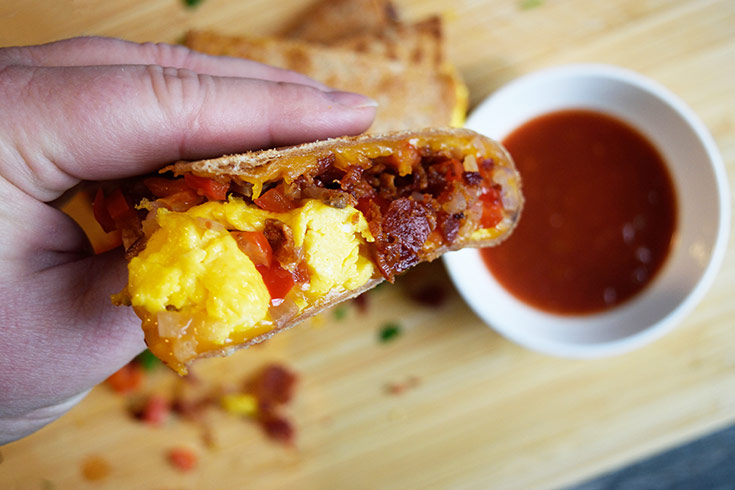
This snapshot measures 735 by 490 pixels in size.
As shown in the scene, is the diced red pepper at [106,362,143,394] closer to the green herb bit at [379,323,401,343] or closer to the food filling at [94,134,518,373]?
the green herb bit at [379,323,401,343]

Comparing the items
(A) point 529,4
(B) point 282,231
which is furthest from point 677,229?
(B) point 282,231

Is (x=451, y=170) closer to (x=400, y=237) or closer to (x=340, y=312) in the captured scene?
(x=400, y=237)

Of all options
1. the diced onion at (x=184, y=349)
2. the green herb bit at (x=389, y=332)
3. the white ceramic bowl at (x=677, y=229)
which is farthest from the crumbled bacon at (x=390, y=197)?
the green herb bit at (x=389, y=332)

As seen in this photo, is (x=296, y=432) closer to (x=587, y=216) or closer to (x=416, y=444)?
(x=416, y=444)

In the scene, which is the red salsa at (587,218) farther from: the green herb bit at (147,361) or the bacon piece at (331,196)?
the green herb bit at (147,361)

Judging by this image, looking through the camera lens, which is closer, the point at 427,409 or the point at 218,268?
the point at 218,268

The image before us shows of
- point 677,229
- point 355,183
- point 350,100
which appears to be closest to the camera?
point 355,183

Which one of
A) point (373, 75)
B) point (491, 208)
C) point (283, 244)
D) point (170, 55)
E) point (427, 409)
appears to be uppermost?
point (373, 75)

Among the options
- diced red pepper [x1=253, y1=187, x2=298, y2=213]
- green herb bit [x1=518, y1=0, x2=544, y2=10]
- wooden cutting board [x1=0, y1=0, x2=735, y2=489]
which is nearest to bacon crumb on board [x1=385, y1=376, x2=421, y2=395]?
wooden cutting board [x1=0, y1=0, x2=735, y2=489]
